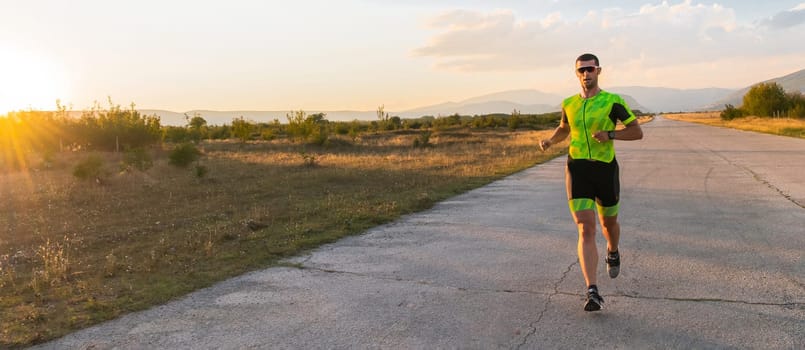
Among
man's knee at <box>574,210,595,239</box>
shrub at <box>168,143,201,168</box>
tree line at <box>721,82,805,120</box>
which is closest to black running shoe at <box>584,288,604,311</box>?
man's knee at <box>574,210,595,239</box>

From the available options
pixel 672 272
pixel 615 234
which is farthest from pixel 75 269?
pixel 672 272

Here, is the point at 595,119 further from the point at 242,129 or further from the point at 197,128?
the point at 197,128

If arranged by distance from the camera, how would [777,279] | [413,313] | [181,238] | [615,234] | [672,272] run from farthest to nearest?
[181,238] < [672,272] < [777,279] < [615,234] < [413,313]

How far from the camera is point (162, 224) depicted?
9.70m

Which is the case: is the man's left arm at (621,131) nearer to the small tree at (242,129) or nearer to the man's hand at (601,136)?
the man's hand at (601,136)

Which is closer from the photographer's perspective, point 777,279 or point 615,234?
point 615,234

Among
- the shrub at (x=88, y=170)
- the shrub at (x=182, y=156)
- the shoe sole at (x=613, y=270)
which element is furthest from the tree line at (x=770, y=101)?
the shoe sole at (x=613, y=270)

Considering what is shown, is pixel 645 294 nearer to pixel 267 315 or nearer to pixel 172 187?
pixel 267 315

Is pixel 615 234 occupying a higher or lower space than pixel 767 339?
higher

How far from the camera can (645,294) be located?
4551 mm

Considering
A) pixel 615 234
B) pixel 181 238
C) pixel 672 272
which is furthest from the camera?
pixel 181 238

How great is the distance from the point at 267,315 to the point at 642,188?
9648 millimetres

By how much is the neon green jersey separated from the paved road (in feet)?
4.12

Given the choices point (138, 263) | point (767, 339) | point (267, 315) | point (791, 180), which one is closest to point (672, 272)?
point (767, 339)
